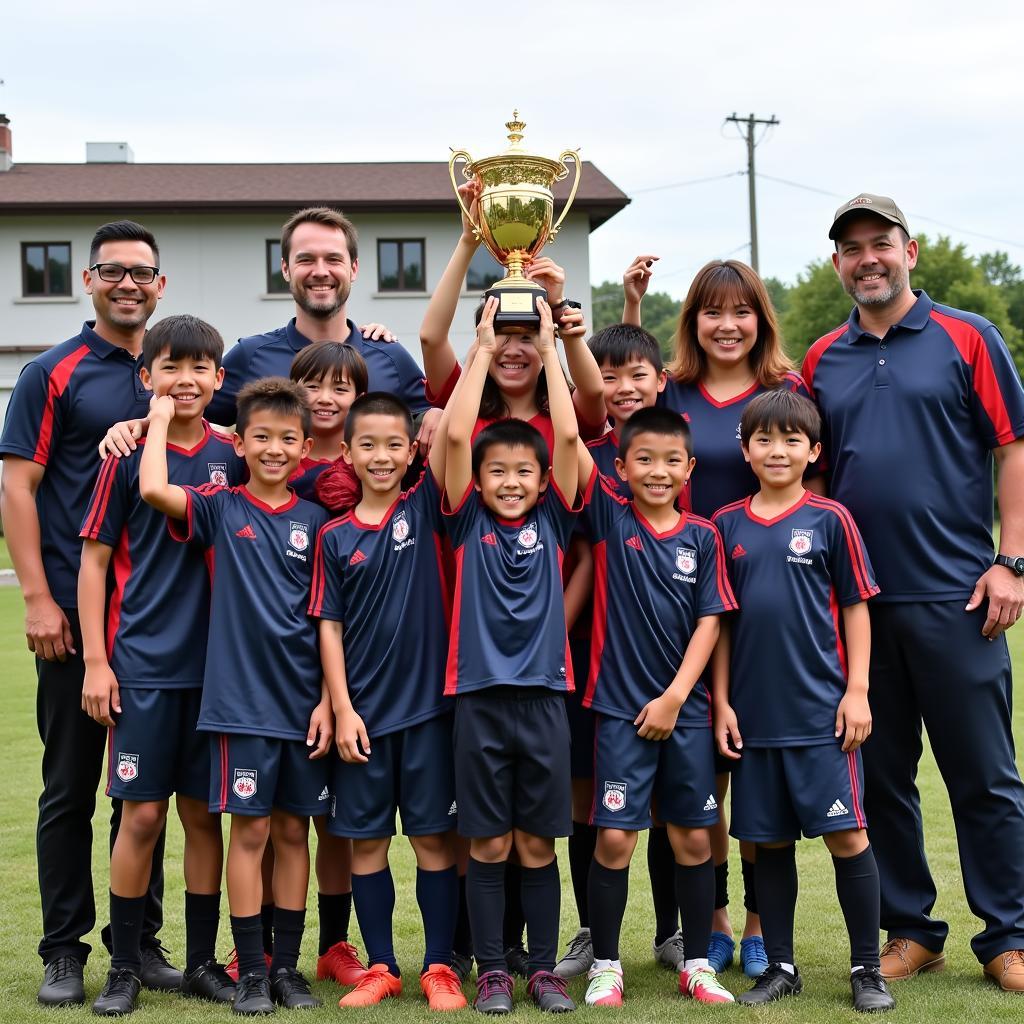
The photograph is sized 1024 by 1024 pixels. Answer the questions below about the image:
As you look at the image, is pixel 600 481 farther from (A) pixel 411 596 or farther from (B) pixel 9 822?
(B) pixel 9 822

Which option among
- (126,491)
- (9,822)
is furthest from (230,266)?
(126,491)

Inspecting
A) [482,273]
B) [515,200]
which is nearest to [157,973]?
[515,200]

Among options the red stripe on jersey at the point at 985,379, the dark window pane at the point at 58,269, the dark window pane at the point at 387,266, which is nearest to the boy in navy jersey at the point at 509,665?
the red stripe on jersey at the point at 985,379

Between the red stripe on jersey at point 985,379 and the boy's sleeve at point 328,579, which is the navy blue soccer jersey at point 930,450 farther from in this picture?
the boy's sleeve at point 328,579

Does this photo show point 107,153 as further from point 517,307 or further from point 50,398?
point 517,307

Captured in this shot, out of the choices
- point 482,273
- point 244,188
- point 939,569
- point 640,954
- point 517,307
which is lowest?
point 640,954

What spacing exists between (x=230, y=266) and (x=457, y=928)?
24540 mm

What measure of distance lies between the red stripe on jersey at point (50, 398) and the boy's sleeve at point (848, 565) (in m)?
2.74

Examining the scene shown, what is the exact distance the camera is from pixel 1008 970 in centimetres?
404

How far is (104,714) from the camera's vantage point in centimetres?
392

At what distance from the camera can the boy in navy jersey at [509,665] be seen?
12.6 ft

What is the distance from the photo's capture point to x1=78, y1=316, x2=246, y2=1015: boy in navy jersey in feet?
12.9

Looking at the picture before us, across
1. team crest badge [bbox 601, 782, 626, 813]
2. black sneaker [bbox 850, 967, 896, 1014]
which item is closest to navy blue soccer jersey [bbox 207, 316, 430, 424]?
team crest badge [bbox 601, 782, 626, 813]

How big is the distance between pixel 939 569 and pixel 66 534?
3.09m
